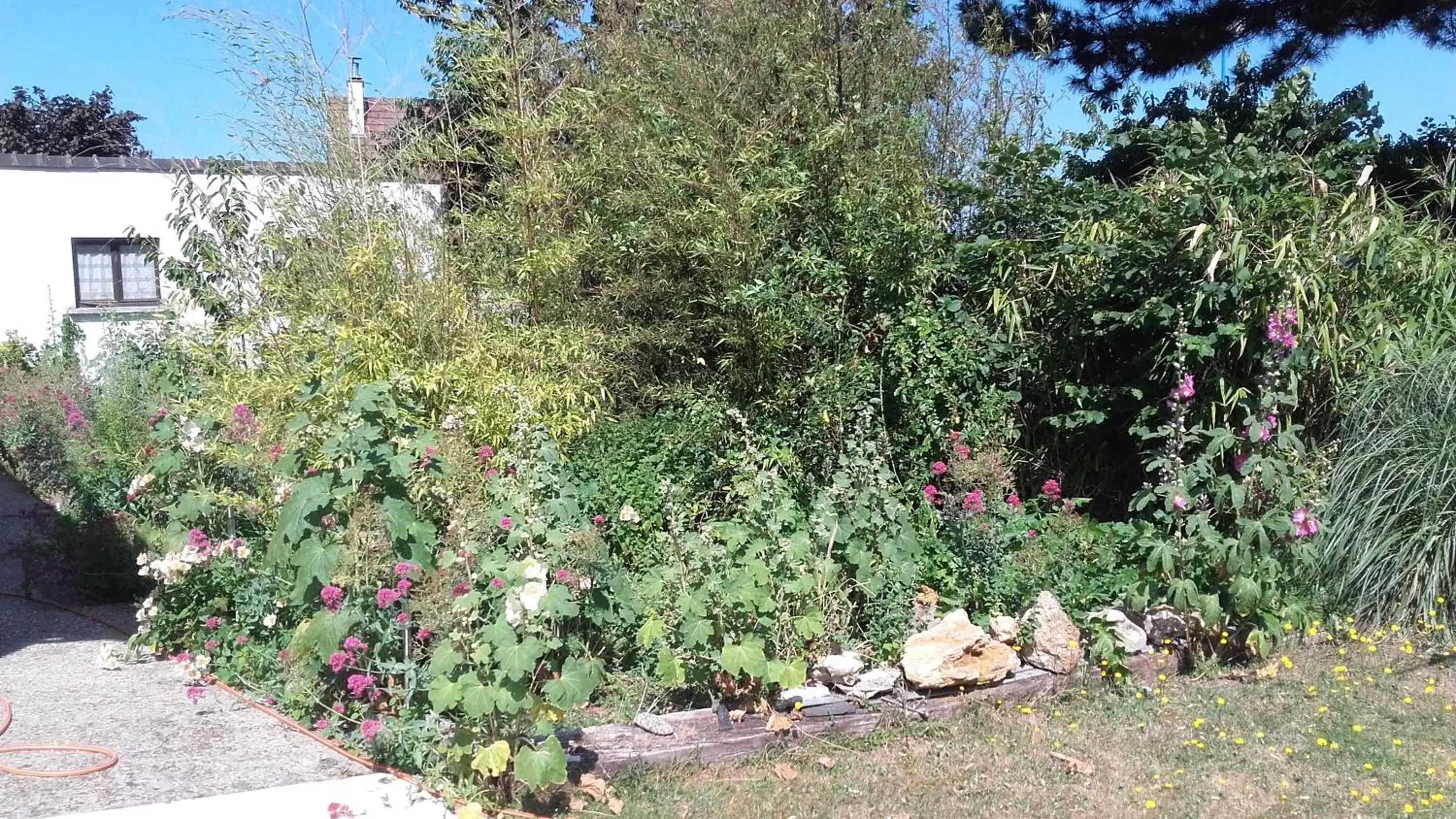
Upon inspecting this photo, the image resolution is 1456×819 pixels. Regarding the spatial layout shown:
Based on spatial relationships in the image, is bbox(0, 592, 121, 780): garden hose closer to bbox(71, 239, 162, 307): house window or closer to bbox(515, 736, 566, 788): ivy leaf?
bbox(515, 736, 566, 788): ivy leaf

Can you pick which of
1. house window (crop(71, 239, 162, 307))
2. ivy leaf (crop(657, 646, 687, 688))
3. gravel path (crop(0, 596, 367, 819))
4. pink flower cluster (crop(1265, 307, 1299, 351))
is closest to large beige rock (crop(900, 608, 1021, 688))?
ivy leaf (crop(657, 646, 687, 688))

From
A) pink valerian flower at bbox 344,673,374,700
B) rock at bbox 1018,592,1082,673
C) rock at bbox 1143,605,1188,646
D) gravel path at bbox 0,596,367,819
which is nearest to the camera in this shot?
gravel path at bbox 0,596,367,819

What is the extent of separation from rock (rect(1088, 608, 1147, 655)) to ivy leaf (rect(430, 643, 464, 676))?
262 cm

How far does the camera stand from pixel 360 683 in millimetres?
3463

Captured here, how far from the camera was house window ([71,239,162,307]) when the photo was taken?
40.5 feet

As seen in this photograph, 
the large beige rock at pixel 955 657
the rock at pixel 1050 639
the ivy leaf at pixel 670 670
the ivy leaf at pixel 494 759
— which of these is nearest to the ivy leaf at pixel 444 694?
the ivy leaf at pixel 494 759

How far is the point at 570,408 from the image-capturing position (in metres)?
5.91

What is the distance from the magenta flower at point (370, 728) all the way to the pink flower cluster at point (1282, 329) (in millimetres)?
4000

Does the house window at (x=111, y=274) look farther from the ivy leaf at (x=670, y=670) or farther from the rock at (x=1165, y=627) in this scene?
the rock at (x=1165, y=627)

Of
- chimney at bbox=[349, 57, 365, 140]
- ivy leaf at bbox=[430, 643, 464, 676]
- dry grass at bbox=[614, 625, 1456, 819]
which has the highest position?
chimney at bbox=[349, 57, 365, 140]

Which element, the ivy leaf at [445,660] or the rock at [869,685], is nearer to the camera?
the ivy leaf at [445,660]

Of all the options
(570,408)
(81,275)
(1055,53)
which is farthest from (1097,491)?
(81,275)

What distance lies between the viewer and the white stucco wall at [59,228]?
1195cm

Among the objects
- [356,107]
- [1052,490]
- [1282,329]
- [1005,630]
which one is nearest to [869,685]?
[1005,630]
